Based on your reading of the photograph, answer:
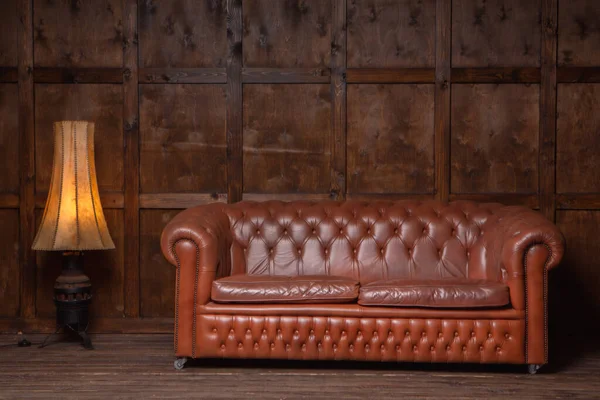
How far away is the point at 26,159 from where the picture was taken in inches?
189

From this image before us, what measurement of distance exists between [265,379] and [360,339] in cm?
58

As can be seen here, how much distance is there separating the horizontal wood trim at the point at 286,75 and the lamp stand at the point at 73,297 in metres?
1.74

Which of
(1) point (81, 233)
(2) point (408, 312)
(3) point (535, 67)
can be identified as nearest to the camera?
(2) point (408, 312)

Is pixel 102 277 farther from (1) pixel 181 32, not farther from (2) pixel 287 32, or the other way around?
(2) pixel 287 32

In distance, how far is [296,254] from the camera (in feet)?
14.4

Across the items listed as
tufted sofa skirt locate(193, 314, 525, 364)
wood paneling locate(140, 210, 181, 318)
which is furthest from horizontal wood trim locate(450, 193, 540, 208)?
wood paneling locate(140, 210, 181, 318)

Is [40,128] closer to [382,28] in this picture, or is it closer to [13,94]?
[13,94]

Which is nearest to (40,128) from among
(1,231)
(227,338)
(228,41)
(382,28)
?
(1,231)

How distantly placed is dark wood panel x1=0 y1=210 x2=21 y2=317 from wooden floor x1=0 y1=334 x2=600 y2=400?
0.77m

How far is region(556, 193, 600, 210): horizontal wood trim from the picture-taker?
474 centimetres

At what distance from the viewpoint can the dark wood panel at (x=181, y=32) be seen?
4805 millimetres

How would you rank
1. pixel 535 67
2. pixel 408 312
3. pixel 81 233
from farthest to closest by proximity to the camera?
pixel 535 67
pixel 81 233
pixel 408 312

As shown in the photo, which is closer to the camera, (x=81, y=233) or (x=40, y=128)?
(x=81, y=233)

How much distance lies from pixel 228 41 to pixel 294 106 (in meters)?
0.68
